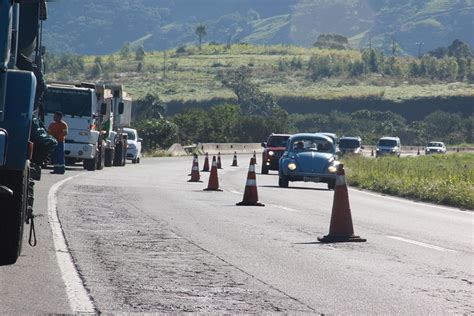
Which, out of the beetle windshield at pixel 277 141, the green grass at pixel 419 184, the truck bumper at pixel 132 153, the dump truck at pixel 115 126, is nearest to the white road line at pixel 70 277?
the green grass at pixel 419 184

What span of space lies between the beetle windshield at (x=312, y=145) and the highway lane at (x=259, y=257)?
949cm

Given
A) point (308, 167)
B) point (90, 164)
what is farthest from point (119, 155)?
point (308, 167)

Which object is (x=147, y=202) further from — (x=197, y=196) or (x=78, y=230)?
(x=78, y=230)

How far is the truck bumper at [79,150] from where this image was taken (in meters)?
38.2

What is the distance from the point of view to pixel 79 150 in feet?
125

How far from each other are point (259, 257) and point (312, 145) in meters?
21.1

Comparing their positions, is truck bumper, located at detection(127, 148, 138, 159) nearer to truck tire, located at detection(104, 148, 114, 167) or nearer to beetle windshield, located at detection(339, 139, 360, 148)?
truck tire, located at detection(104, 148, 114, 167)

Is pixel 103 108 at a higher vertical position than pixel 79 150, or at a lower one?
higher

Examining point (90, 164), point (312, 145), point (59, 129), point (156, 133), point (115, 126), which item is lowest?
point (156, 133)

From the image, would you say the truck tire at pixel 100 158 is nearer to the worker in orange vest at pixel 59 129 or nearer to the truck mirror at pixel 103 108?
the truck mirror at pixel 103 108

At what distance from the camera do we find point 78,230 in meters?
16.6

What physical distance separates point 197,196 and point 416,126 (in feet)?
431

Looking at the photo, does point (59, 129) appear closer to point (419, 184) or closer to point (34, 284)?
point (419, 184)

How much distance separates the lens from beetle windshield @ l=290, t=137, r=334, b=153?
3453 centimetres
